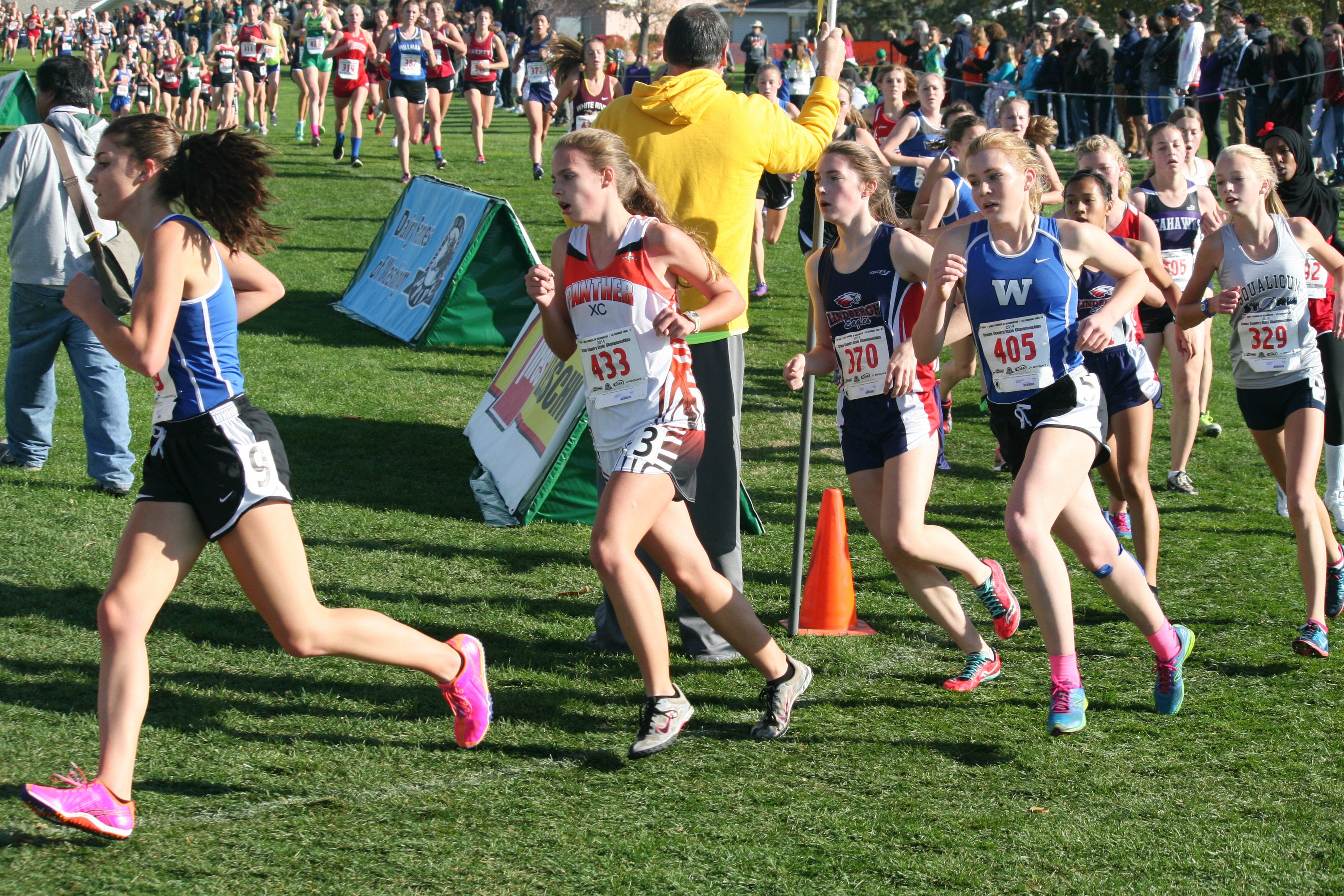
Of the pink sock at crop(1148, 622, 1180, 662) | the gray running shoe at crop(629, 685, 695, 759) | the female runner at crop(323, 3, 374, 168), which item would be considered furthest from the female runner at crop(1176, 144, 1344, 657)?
the female runner at crop(323, 3, 374, 168)

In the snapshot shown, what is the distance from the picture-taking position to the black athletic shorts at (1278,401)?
17.4ft

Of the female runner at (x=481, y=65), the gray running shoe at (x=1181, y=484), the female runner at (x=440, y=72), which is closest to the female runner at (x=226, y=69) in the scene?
the female runner at (x=440, y=72)

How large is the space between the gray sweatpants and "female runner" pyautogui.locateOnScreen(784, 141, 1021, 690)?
0.38 meters

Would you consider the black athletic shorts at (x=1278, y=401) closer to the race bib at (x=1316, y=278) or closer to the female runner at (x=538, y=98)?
the race bib at (x=1316, y=278)

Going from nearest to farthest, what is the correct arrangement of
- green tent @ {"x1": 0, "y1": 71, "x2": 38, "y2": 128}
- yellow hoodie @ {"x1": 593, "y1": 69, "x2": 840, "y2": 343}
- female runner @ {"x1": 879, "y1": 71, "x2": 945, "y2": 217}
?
yellow hoodie @ {"x1": 593, "y1": 69, "x2": 840, "y2": 343} < green tent @ {"x1": 0, "y1": 71, "x2": 38, "y2": 128} < female runner @ {"x1": 879, "y1": 71, "x2": 945, "y2": 217}

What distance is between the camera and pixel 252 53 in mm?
21453

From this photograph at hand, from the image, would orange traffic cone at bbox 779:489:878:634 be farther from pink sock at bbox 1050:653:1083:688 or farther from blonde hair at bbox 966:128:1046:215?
blonde hair at bbox 966:128:1046:215

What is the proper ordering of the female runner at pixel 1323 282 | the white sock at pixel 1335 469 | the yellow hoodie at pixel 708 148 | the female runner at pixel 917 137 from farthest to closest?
the female runner at pixel 917 137, the white sock at pixel 1335 469, the female runner at pixel 1323 282, the yellow hoodie at pixel 708 148

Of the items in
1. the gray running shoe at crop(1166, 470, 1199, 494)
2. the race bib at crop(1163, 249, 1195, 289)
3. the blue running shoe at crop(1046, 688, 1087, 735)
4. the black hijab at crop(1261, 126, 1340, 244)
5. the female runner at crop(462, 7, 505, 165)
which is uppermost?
the female runner at crop(462, 7, 505, 165)

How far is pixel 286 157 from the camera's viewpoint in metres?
19.9

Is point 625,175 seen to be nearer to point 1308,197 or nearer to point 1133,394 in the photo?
point 1133,394

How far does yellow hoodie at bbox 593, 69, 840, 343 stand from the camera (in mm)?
4863

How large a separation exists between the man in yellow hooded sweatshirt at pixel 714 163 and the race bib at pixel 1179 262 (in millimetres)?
3228

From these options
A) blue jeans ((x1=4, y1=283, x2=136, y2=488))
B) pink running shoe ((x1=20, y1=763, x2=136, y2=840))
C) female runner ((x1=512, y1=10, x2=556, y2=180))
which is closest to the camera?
pink running shoe ((x1=20, y1=763, x2=136, y2=840))
